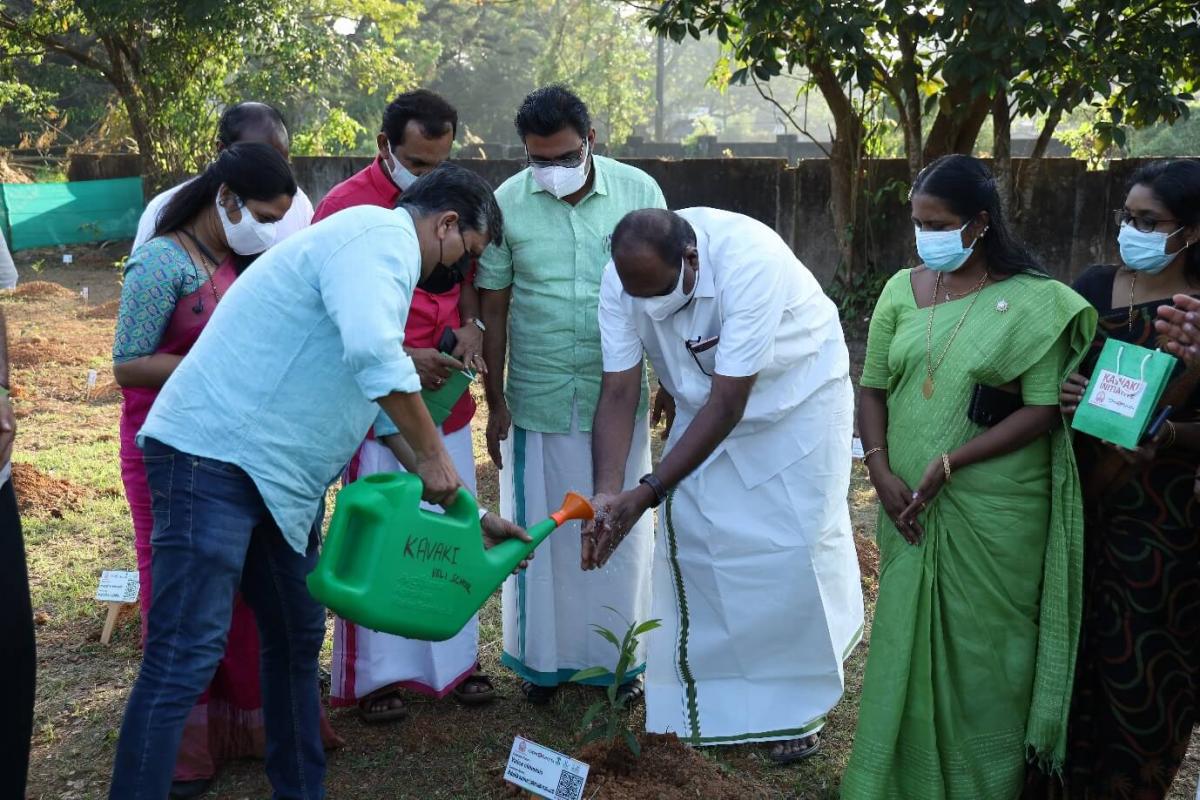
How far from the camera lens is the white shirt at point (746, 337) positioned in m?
2.80

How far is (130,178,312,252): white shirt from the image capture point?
2.77m

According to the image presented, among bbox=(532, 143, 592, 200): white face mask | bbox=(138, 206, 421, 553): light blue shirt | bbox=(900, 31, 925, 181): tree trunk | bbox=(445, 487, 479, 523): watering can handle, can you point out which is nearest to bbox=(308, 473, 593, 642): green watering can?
bbox=(445, 487, 479, 523): watering can handle

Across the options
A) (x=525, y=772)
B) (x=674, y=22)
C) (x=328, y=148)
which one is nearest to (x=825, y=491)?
(x=525, y=772)

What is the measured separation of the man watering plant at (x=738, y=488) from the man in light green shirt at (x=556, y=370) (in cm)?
22

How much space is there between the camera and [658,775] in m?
2.80

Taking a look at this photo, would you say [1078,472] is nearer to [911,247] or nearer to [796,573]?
[796,573]

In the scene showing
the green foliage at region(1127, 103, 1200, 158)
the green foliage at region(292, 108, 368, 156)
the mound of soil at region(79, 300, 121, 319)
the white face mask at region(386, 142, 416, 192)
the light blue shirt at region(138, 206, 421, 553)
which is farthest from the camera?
the green foliage at region(1127, 103, 1200, 158)

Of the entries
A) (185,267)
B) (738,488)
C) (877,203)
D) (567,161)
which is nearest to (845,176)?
(877,203)

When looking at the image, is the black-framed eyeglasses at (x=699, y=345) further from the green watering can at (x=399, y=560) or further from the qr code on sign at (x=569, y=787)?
the qr code on sign at (x=569, y=787)

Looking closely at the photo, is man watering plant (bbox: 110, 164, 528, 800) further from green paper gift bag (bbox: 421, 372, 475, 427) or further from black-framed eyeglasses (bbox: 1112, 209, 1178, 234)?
black-framed eyeglasses (bbox: 1112, 209, 1178, 234)

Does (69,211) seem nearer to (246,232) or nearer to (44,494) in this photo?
(44,494)

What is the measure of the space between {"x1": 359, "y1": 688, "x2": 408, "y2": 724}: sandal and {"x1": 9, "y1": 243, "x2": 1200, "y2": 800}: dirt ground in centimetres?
3

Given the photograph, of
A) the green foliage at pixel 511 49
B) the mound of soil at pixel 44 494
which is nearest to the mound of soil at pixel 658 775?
the mound of soil at pixel 44 494

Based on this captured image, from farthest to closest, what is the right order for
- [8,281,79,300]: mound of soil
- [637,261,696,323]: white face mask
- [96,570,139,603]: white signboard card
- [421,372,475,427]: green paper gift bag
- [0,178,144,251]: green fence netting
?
1. [0,178,144,251]: green fence netting
2. [8,281,79,300]: mound of soil
3. [96,570,139,603]: white signboard card
4. [421,372,475,427]: green paper gift bag
5. [637,261,696,323]: white face mask
